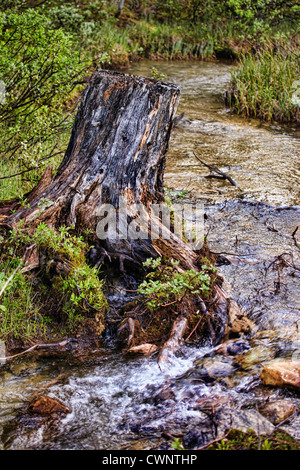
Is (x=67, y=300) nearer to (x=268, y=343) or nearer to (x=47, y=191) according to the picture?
(x=47, y=191)

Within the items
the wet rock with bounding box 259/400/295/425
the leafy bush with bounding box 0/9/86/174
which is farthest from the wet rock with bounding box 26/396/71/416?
the leafy bush with bounding box 0/9/86/174

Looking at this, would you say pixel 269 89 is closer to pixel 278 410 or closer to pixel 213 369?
pixel 213 369

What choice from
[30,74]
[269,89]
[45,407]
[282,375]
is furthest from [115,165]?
[269,89]

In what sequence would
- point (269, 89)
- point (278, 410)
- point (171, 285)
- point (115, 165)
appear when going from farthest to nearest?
point (269, 89)
point (115, 165)
point (171, 285)
point (278, 410)

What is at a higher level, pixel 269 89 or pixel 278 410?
pixel 269 89

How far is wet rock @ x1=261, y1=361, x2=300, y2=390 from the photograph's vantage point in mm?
2705

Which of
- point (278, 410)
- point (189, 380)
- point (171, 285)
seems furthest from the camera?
point (171, 285)

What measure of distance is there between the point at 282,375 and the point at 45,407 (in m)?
1.53

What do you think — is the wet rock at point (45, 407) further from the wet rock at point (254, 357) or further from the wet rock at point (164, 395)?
the wet rock at point (254, 357)

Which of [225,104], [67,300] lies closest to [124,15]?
[225,104]

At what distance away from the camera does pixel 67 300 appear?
3.45 m

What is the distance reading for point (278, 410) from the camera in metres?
2.52

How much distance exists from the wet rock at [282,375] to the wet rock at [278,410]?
15cm
